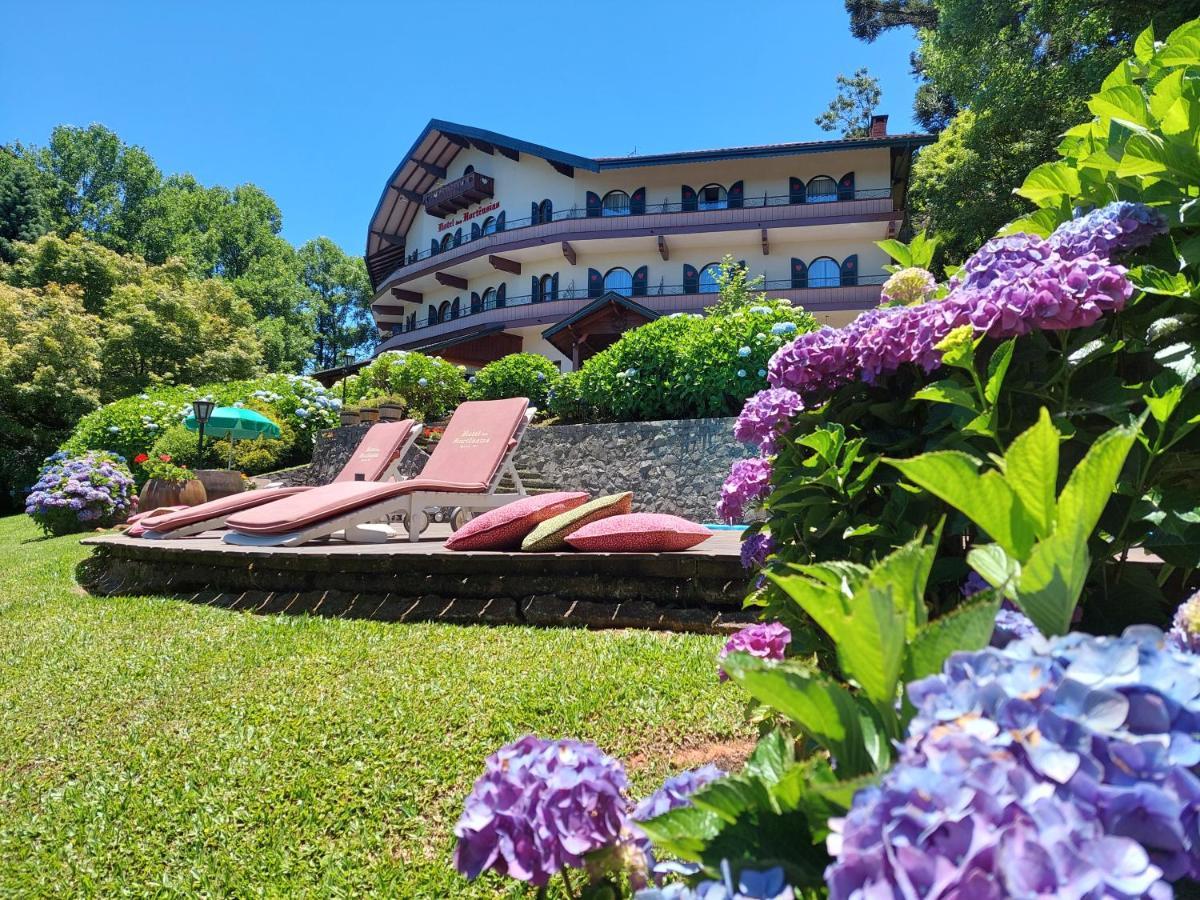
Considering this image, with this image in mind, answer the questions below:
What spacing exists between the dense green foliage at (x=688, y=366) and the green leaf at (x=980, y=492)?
790 cm

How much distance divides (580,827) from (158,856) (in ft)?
6.14

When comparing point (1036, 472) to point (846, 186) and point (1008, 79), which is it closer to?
point (1008, 79)

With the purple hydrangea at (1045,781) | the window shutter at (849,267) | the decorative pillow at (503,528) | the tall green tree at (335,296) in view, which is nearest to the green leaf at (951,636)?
the purple hydrangea at (1045,781)

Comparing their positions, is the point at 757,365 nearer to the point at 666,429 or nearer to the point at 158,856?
the point at 666,429

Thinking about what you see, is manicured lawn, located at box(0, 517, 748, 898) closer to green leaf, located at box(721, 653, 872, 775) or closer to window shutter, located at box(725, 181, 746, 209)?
Result: green leaf, located at box(721, 653, 872, 775)

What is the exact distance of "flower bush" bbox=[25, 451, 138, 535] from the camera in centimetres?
1111

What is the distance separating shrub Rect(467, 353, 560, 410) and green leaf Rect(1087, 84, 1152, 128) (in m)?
10.5

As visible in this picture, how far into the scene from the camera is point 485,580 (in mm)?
4492

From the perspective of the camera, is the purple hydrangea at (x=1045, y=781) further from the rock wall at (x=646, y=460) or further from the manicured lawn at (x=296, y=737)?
the rock wall at (x=646, y=460)

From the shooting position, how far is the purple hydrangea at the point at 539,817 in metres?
0.86

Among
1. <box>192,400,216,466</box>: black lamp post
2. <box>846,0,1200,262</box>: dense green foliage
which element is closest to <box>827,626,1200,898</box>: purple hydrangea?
<box>192,400,216,466</box>: black lamp post

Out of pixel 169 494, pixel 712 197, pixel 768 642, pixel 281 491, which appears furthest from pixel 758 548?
pixel 712 197

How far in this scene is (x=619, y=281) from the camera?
27719mm

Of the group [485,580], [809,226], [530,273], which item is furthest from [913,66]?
[485,580]
